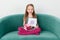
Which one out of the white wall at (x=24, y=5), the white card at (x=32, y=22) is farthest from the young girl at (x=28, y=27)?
the white wall at (x=24, y=5)

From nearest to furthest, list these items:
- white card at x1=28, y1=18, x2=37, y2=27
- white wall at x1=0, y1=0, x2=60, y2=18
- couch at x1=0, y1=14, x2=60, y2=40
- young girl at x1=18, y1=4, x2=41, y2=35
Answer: couch at x1=0, y1=14, x2=60, y2=40
young girl at x1=18, y1=4, x2=41, y2=35
white card at x1=28, y1=18, x2=37, y2=27
white wall at x1=0, y1=0, x2=60, y2=18

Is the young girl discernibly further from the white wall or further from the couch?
the white wall

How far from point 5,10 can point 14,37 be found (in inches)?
34.4

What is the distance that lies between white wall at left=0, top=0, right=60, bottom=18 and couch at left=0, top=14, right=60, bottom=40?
0.73 ft

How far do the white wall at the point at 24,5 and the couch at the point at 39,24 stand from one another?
0.22 metres

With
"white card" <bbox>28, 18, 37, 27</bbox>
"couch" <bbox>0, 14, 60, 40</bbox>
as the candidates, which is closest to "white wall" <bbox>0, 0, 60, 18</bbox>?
"couch" <bbox>0, 14, 60, 40</bbox>

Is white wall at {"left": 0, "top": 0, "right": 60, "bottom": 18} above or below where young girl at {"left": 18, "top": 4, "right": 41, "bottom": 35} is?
above

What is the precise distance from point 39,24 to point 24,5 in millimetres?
541

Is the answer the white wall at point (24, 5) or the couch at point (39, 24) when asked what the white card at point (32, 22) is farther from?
the white wall at point (24, 5)

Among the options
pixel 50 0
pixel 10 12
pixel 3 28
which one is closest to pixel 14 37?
pixel 3 28

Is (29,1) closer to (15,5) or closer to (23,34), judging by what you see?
(15,5)

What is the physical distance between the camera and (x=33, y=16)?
9.72 ft

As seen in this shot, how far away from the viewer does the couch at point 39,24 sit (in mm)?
2570

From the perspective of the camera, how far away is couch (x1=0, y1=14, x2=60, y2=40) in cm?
257
